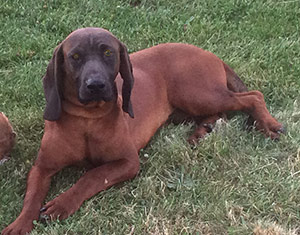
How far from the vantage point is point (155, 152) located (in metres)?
3.88

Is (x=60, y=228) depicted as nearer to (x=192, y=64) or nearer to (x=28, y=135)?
(x=28, y=135)

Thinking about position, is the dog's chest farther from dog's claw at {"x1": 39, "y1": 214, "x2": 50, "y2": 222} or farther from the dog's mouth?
dog's claw at {"x1": 39, "y1": 214, "x2": 50, "y2": 222}

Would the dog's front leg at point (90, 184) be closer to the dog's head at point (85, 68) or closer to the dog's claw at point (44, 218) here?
the dog's claw at point (44, 218)

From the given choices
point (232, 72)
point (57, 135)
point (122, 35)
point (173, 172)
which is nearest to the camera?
point (57, 135)

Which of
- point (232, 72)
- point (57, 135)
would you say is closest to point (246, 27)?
point (232, 72)

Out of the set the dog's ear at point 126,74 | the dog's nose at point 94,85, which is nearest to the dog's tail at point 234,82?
the dog's ear at point 126,74

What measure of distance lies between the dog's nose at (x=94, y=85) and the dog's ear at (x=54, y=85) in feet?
0.95

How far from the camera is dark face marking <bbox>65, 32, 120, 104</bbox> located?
308 centimetres

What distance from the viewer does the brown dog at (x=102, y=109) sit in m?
3.15

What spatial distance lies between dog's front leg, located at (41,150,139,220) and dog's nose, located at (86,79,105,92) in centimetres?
61

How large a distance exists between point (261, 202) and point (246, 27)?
2.87 metres

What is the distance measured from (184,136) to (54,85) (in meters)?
1.31

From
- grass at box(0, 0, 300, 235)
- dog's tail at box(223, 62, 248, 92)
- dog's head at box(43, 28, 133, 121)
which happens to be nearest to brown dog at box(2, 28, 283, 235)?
dog's head at box(43, 28, 133, 121)

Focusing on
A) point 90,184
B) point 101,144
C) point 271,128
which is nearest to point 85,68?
point 101,144
